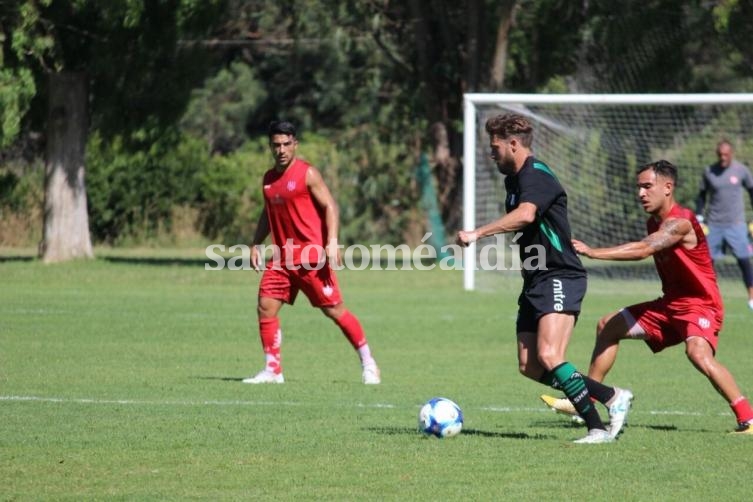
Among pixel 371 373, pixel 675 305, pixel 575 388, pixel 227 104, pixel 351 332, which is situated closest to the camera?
pixel 575 388

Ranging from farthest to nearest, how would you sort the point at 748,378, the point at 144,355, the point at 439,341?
1. the point at 439,341
2. the point at 144,355
3. the point at 748,378

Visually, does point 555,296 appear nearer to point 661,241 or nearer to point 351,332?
point 661,241

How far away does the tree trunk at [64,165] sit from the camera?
27.3m

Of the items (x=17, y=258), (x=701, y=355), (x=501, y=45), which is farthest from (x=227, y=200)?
(x=701, y=355)

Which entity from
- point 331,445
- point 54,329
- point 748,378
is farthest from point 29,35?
point 331,445

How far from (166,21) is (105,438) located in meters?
19.5

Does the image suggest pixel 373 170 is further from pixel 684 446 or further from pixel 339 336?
pixel 684 446

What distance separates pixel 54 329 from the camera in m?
16.1

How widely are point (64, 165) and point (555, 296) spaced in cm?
2050

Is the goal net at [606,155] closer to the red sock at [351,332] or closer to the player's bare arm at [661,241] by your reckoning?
the red sock at [351,332]

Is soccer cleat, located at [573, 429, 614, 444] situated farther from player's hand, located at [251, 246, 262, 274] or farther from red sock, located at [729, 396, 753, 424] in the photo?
player's hand, located at [251, 246, 262, 274]

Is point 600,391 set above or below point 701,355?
below

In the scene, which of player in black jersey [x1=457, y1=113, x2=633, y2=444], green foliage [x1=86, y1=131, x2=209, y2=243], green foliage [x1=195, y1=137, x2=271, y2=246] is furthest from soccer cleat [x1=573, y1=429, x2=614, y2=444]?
green foliage [x1=195, y1=137, x2=271, y2=246]

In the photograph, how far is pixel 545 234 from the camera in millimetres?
8531
